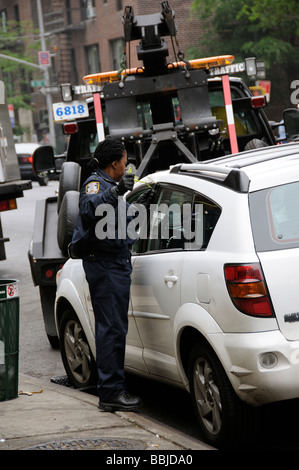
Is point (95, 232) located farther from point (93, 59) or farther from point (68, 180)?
point (93, 59)

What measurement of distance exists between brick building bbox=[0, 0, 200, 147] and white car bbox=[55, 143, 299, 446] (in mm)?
42161

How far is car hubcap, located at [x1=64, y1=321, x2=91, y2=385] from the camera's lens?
7.33m

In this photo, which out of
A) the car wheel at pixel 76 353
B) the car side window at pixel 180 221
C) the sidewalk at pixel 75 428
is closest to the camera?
the sidewalk at pixel 75 428

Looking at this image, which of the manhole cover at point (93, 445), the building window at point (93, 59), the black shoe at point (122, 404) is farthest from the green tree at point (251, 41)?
the manhole cover at point (93, 445)

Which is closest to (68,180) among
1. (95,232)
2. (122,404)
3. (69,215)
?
(69,215)

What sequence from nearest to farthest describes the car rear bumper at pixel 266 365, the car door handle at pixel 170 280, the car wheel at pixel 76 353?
the car rear bumper at pixel 266 365, the car door handle at pixel 170 280, the car wheel at pixel 76 353

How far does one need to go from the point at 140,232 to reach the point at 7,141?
8.16 m

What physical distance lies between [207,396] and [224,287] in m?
0.78

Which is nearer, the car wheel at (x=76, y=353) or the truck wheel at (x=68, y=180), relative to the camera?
the car wheel at (x=76, y=353)

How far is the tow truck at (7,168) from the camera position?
560 inches

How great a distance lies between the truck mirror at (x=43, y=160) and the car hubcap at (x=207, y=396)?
20.4 ft

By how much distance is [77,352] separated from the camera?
748 cm

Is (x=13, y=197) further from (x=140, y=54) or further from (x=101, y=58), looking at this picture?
(x=101, y=58)

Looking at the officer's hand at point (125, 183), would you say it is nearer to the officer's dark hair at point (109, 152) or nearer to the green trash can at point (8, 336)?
the officer's dark hair at point (109, 152)
